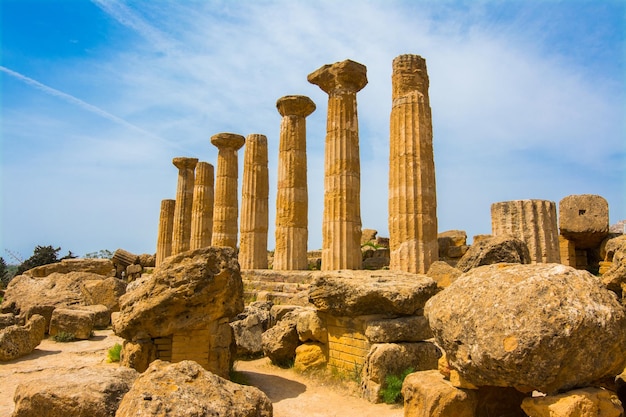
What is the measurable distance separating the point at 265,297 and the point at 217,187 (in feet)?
28.7

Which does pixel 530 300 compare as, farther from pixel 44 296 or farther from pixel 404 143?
pixel 44 296

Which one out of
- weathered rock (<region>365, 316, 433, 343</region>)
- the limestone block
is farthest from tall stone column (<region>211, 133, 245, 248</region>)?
weathered rock (<region>365, 316, 433, 343</region>)

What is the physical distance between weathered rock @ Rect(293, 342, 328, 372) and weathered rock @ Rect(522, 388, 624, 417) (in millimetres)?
4547

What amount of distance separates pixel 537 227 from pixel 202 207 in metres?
15.3

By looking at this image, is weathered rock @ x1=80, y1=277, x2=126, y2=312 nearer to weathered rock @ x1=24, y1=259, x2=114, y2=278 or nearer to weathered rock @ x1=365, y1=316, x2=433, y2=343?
weathered rock @ x1=24, y1=259, x2=114, y2=278

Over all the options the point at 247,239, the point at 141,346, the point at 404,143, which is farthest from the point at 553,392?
the point at 247,239

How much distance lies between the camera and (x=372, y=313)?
7348 mm

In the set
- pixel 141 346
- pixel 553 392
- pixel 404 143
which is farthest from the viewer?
pixel 404 143

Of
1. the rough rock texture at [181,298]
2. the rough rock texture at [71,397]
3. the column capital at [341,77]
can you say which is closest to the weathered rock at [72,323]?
the rough rock texture at [181,298]

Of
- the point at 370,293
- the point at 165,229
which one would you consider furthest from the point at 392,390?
the point at 165,229

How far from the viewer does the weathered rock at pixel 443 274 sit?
10148 millimetres

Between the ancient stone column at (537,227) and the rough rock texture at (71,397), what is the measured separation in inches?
345

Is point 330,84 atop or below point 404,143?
atop

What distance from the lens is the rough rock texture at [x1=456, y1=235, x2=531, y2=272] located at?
9.57 meters
